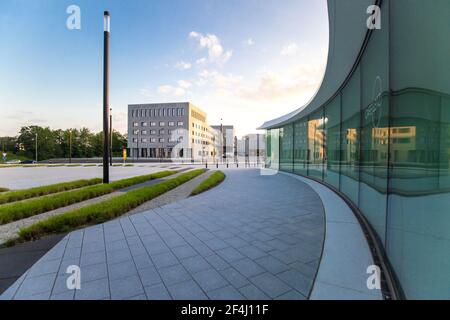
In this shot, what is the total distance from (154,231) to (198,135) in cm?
6965

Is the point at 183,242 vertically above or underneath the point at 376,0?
underneath

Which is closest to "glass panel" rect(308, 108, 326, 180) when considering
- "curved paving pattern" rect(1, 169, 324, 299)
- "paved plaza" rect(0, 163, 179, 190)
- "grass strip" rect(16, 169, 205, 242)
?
"curved paving pattern" rect(1, 169, 324, 299)

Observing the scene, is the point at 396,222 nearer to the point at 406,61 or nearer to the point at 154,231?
the point at 406,61

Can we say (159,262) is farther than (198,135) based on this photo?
No

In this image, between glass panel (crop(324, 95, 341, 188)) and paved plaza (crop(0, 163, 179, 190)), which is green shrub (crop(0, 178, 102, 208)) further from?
glass panel (crop(324, 95, 341, 188))

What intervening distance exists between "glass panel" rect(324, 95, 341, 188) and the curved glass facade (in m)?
3.23

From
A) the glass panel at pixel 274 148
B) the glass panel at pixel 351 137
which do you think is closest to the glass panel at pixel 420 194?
the glass panel at pixel 351 137

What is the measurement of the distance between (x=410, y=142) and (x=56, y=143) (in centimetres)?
9261

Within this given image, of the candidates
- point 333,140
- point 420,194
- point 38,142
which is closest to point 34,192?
point 420,194

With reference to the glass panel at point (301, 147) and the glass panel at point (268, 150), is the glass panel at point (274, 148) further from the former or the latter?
the glass panel at point (301, 147)

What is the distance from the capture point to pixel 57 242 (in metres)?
4.07

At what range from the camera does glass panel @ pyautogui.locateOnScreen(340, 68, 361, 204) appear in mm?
6344

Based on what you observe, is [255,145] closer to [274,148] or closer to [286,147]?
[274,148]
